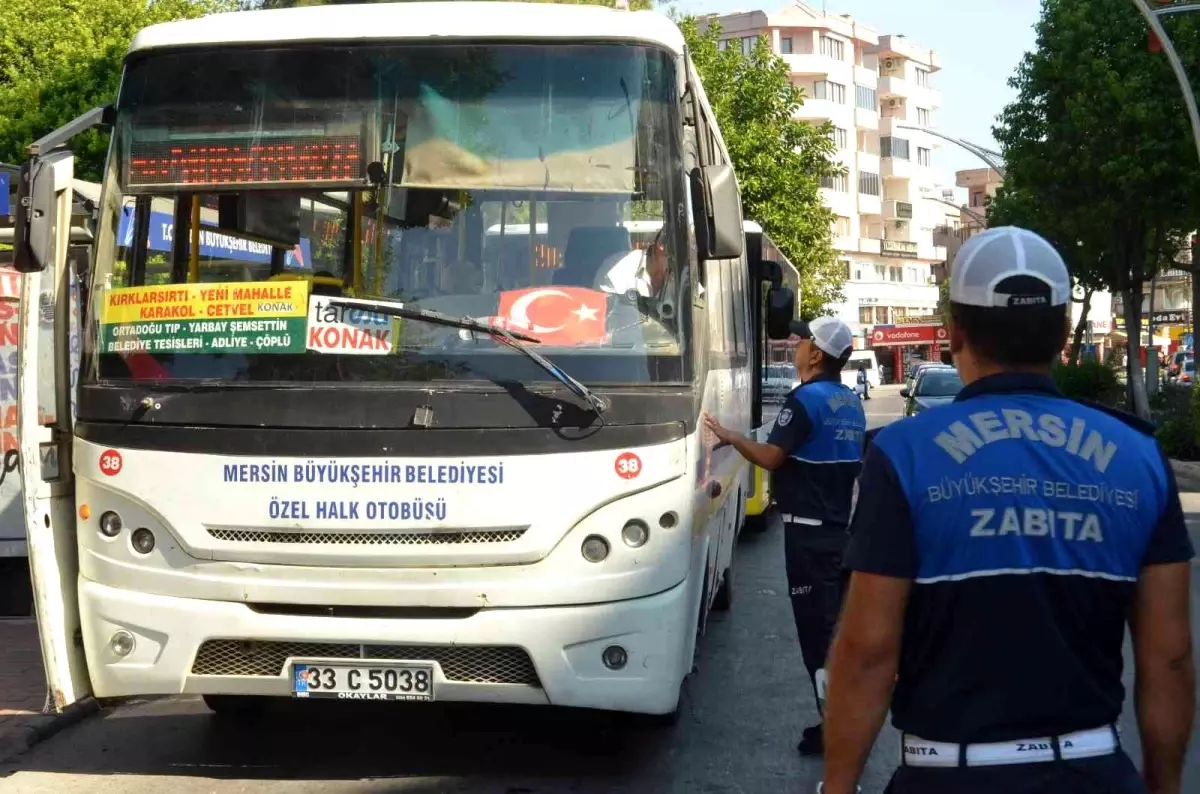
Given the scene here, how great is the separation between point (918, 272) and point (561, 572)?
10944 cm

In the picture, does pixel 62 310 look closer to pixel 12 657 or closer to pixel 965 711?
pixel 12 657

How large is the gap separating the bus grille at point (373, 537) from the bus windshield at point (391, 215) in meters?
0.59

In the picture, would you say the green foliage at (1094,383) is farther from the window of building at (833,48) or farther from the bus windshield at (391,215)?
the window of building at (833,48)

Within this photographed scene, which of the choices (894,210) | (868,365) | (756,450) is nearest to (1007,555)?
(756,450)

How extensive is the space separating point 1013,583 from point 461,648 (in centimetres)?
358

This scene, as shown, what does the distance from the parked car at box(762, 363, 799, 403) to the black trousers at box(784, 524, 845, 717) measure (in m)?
11.0

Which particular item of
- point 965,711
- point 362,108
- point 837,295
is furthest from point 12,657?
Answer: point 837,295

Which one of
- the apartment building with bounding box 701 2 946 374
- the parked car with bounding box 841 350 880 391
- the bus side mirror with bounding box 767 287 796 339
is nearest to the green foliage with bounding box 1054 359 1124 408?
the bus side mirror with bounding box 767 287 796 339

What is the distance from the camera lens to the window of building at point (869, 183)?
340 feet

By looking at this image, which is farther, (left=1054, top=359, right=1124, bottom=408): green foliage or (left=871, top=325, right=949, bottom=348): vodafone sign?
(left=871, top=325, right=949, bottom=348): vodafone sign

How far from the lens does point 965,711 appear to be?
106 inches

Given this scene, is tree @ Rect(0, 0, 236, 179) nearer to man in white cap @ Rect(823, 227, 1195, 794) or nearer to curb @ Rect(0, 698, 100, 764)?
curb @ Rect(0, 698, 100, 764)

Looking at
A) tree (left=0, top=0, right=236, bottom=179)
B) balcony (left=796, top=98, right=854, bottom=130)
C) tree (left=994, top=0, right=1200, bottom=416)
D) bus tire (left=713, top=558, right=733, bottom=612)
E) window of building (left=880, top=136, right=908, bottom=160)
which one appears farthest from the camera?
window of building (left=880, top=136, right=908, bottom=160)

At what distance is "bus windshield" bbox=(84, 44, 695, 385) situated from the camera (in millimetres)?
6176
